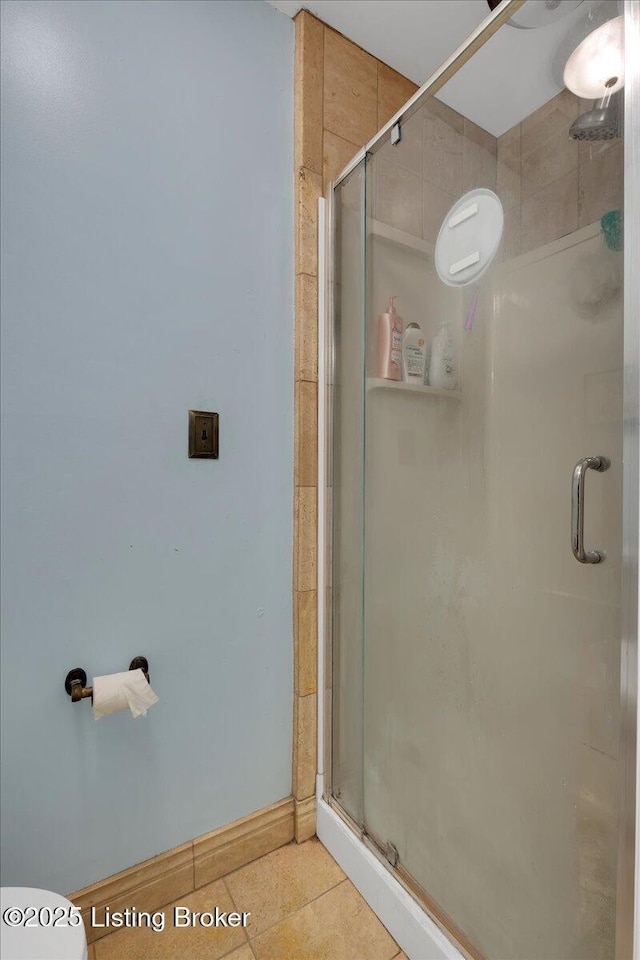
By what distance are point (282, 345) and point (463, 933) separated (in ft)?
4.58

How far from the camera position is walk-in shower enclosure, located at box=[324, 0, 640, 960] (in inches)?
29.3

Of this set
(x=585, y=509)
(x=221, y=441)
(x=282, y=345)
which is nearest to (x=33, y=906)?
(x=221, y=441)

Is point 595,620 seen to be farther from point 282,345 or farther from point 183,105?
point 183,105

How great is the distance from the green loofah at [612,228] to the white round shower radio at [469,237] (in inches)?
8.2

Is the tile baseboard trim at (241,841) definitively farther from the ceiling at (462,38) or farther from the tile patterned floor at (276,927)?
the ceiling at (462,38)

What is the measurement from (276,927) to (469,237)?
1.58 meters

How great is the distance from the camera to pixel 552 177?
84cm

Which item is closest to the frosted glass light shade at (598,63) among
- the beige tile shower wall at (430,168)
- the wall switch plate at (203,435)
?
the beige tile shower wall at (430,168)

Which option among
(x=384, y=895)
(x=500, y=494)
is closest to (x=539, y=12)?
(x=500, y=494)

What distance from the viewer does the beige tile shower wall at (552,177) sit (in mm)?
751

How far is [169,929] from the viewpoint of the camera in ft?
3.56

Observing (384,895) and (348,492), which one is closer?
(384,895)

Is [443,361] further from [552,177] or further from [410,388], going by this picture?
[552,177]

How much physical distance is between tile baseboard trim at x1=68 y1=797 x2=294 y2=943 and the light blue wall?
0.03 m
